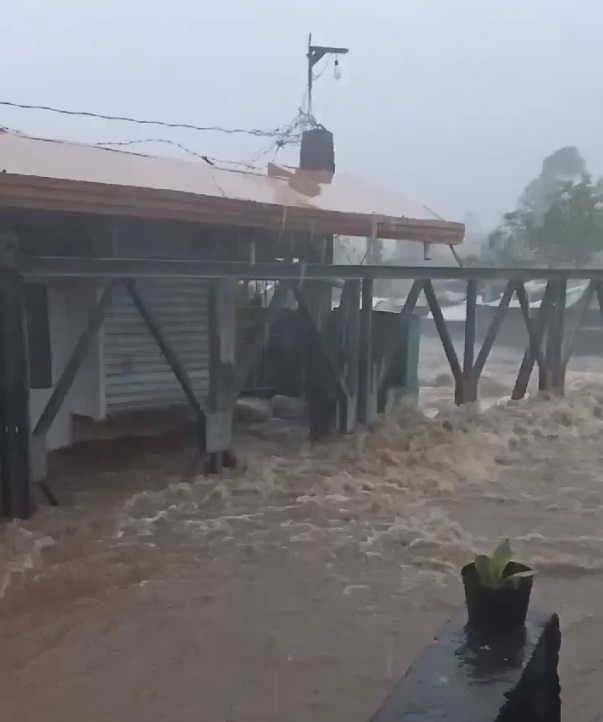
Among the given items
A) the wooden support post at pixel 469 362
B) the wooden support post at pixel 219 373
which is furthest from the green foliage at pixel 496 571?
the wooden support post at pixel 469 362

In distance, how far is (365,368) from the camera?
7191 mm

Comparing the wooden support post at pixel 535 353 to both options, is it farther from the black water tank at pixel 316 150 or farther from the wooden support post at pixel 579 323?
the black water tank at pixel 316 150

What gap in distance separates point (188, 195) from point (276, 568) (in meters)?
2.73

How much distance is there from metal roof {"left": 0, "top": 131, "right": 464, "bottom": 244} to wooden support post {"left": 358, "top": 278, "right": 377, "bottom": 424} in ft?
2.26

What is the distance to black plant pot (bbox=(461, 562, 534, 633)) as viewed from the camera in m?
2.45

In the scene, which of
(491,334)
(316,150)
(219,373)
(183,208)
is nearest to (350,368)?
(219,373)

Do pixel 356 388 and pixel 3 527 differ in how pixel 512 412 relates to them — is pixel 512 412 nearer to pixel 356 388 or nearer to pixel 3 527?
pixel 356 388

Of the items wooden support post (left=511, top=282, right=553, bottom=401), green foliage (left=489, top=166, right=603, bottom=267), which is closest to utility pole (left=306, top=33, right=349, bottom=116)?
wooden support post (left=511, top=282, right=553, bottom=401)

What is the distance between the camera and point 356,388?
7176 millimetres

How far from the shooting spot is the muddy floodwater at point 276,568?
9.97ft

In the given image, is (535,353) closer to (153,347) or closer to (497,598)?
(153,347)

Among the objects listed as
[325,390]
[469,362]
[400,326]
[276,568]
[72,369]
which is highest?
[400,326]

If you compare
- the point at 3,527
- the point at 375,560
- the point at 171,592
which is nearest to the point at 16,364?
the point at 3,527

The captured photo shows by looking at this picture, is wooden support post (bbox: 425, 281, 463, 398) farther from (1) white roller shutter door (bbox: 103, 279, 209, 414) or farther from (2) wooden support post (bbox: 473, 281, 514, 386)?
(1) white roller shutter door (bbox: 103, 279, 209, 414)
